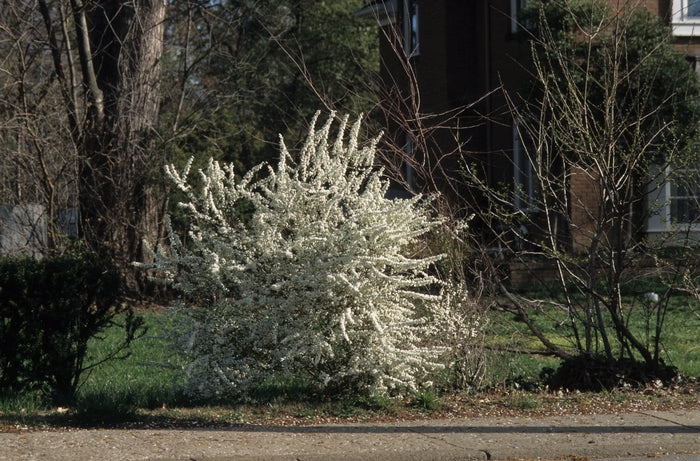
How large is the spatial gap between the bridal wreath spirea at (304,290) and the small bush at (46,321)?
28.7 inches

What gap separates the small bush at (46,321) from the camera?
7906 mm

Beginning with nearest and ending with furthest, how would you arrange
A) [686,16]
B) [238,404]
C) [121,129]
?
[238,404] < [121,129] < [686,16]

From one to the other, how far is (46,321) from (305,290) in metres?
2.19

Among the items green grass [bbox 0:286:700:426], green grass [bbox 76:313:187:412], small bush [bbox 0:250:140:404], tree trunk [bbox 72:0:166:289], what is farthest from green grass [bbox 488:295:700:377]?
tree trunk [bbox 72:0:166:289]

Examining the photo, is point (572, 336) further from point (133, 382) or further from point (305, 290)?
point (133, 382)

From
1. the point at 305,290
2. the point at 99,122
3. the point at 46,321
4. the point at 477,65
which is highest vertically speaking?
the point at 477,65

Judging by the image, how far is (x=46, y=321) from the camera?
7.96 meters

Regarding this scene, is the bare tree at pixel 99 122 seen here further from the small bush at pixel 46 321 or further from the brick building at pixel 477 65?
the small bush at pixel 46 321

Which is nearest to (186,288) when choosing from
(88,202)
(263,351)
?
(263,351)

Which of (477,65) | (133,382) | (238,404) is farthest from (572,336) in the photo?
(477,65)

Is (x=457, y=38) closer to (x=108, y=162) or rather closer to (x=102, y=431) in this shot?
(x=108, y=162)

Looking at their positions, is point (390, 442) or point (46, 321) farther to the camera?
point (46, 321)

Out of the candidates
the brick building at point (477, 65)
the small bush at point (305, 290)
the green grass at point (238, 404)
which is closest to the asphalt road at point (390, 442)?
the green grass at point (238, 404)

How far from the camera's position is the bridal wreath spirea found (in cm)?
786
